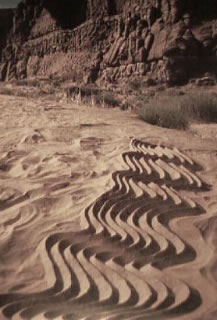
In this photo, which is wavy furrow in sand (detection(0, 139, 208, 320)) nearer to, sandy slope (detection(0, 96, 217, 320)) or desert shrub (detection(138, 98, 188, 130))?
sandy slope (detection(0, 96, 217, 320))

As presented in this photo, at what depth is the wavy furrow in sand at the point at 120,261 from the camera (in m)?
2.78

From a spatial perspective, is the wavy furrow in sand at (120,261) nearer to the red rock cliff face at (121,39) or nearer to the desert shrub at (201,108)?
the desert shrub at (201,108)

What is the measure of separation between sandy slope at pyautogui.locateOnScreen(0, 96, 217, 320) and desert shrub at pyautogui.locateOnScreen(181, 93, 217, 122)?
4.88 meters

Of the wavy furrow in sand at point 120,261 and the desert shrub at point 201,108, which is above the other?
the wavy furrow in sand at point 120,261

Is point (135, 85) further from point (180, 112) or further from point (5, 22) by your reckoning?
point (5, 22)

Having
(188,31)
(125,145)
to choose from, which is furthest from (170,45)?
(125,145)

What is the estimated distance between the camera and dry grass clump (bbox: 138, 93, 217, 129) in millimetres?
9969

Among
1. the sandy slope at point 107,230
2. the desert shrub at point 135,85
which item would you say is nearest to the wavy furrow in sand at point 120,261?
the sandy slope at point 107,230

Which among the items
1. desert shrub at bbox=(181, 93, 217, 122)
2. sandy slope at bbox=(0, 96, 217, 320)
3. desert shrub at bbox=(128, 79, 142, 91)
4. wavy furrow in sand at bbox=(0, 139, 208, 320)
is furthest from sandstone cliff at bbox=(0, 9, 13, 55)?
wavy furrow in sand at bbox=(0, 139, 208, 320)

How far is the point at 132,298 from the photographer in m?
2.87

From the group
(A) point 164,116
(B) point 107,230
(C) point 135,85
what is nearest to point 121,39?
(C) point 135,85

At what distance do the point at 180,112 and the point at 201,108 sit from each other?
89 cm

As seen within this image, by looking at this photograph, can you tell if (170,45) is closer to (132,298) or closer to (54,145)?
(54,145)

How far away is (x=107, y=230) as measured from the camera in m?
3.72
